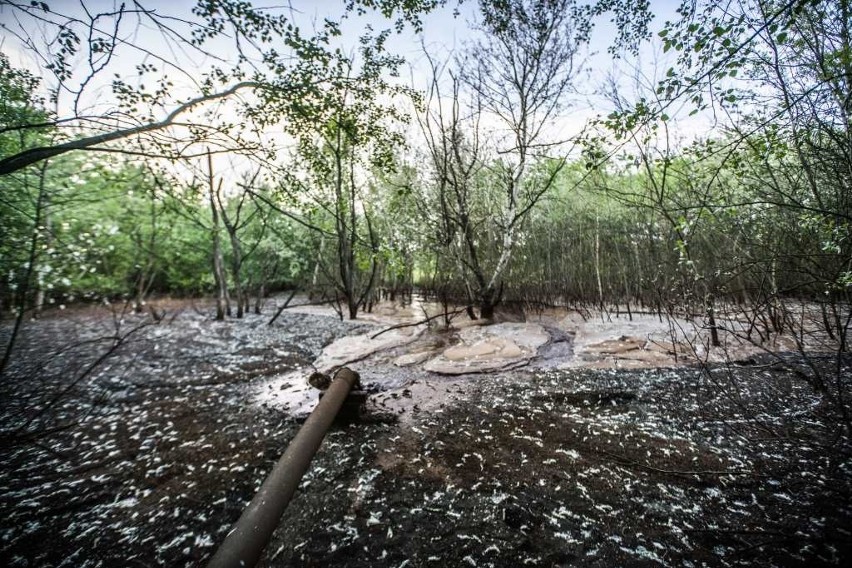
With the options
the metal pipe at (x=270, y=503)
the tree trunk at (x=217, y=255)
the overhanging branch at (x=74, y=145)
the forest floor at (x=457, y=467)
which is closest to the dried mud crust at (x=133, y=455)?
the forest floor at (x=457, y=467)

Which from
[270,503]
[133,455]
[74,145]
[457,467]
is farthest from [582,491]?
[74,145]

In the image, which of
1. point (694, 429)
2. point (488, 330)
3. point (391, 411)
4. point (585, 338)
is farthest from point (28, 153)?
point (585, 338)

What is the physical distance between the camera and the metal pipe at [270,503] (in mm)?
1923

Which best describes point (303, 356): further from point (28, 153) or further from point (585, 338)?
point (585, 338)

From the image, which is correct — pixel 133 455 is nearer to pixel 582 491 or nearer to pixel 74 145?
→ pixel 74 145

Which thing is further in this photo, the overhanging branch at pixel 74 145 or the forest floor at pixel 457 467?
the overhanging branch at pixel 74 145

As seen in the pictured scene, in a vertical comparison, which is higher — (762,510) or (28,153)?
(28,153)

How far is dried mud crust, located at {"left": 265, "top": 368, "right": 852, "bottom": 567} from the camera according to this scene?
2.54m

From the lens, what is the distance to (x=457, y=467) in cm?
366

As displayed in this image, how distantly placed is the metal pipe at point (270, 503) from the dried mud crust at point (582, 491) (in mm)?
587

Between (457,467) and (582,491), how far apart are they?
1.24 metres

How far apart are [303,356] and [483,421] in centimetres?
560

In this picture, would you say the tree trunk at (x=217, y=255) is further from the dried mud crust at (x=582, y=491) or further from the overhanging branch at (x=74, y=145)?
the dried mud crust at (x=582, y=491)

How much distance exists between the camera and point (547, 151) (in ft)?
36.2
